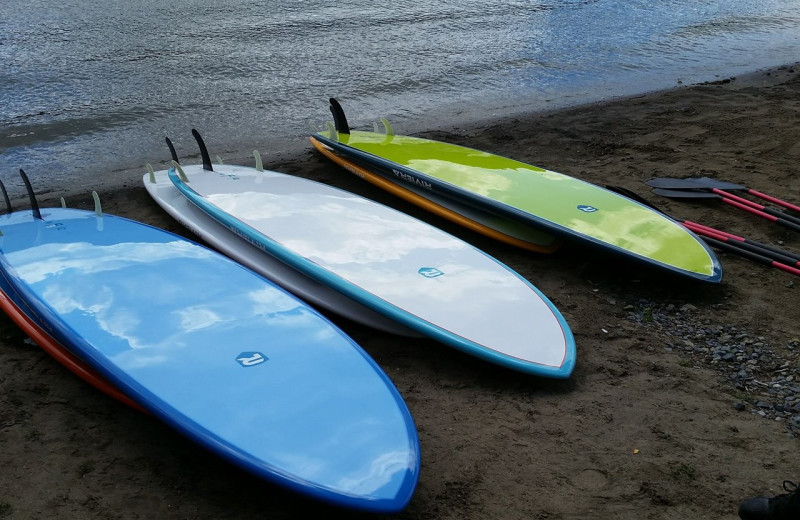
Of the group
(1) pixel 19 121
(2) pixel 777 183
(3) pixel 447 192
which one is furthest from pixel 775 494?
(1) pixel 19 121

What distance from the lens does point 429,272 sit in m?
3.85

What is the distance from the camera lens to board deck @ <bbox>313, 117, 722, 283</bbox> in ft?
13.7

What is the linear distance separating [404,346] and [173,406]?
4.24 ft

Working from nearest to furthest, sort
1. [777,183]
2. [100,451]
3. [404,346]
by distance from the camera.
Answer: [100,451]
[404,346]
[777,183]

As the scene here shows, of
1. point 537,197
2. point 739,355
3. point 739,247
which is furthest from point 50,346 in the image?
point 739,247

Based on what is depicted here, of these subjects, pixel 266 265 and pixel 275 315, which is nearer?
pixel 275 315

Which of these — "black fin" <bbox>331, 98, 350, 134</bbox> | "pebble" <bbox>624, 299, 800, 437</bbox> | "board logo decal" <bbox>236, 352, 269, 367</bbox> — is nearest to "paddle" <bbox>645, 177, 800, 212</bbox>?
"pebble" <bbox>624, 299, 800, 437</bbox>

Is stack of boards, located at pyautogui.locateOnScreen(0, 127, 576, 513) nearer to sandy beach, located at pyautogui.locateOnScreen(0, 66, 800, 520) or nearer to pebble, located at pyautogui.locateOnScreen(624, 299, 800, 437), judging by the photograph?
sandy beach, located at pyautogui.locateOnScreen(0, 66, 800, 520)

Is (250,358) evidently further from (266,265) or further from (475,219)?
(475,219)

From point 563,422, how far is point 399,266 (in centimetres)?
124

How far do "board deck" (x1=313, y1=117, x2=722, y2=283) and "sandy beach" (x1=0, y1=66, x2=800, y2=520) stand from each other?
20cm

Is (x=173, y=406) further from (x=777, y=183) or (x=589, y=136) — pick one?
(x=589, y=136)

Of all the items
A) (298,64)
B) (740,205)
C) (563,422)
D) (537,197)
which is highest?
(298,64)

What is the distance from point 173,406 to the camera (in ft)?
8.91
